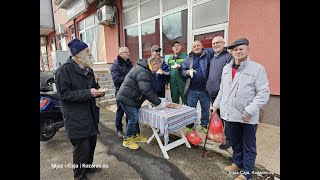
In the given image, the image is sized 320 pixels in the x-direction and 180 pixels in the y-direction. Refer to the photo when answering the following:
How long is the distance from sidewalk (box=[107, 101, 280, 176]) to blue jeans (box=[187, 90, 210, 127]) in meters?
0.38

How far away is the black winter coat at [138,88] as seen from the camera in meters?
2.95

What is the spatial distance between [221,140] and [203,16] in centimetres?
358

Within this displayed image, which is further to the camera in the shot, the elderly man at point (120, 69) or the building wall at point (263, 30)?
the elderly man at point (120, 69)

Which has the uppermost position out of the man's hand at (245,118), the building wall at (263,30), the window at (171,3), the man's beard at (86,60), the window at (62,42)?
the window at (62,42)

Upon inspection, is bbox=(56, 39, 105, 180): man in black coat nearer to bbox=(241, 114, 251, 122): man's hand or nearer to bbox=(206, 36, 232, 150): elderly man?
bbox=(241, 114, 251, 122): man's hand

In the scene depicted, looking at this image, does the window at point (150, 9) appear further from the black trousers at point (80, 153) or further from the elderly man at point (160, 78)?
the black trousers at point (80, 153)

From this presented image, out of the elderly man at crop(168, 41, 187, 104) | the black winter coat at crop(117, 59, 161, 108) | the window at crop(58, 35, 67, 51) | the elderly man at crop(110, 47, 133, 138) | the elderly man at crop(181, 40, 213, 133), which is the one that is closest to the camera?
the black winter coat at crop(117, 59, 161, 108)

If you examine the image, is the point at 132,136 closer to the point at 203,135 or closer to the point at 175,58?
the point at 203,135

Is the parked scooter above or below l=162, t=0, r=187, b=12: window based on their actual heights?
below

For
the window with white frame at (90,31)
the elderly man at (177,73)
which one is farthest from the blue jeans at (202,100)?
the window with white frame at (90,31)

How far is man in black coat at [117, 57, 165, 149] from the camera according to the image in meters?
2.96

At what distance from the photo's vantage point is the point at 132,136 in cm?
348

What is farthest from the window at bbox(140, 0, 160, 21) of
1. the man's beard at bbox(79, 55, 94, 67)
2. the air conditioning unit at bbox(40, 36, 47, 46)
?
the air conditioning unit at bbox(40, 36, 47, 46)

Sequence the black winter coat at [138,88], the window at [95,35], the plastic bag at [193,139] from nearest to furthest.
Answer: the black winter coat at [138,88]
the plastic bag at [193,139]
the window at [95,35]
